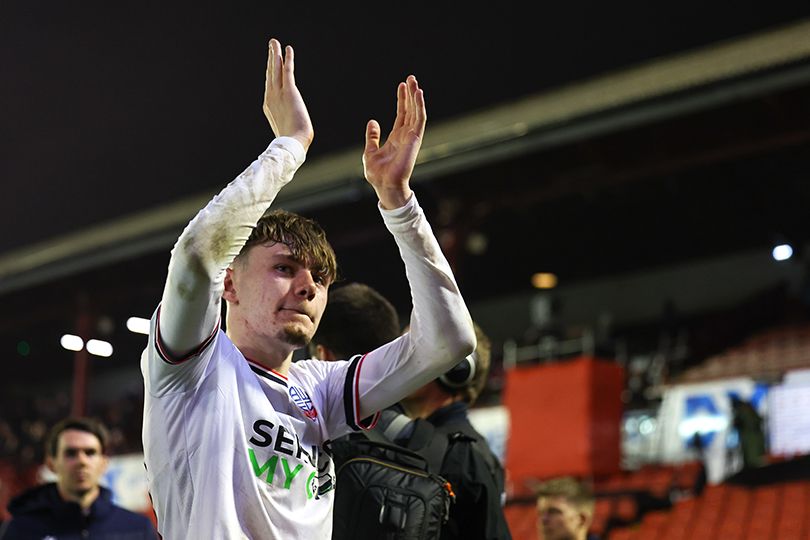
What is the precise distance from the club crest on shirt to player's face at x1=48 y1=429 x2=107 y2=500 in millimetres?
2170

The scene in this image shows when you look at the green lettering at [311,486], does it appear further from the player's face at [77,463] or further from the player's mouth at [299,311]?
the player's face at [77,463]

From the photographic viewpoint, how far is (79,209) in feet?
38.0

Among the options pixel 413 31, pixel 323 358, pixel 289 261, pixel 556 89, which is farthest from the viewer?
pixel 556 89

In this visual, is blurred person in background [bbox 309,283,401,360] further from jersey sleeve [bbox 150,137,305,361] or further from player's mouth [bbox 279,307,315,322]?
jersey sleeve [bbox 150,137,305,361]

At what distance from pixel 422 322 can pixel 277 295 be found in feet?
0.91

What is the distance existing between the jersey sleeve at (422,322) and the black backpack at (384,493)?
0.17 m

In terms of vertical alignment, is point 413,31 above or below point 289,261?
above

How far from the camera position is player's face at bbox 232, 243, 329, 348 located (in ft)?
6.22

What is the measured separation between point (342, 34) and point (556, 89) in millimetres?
3408

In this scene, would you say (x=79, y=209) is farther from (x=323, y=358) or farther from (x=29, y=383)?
(x=323, y=358)

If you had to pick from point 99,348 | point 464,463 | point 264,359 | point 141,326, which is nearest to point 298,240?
point 264,359

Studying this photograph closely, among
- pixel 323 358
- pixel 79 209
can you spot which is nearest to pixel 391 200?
pixel 323 358

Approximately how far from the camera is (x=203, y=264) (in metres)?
1.70

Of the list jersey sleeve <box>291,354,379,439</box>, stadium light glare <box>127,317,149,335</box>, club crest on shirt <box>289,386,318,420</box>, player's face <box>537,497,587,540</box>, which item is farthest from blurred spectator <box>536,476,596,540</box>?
club crest on shirt <box>289,386,318,420</box>
